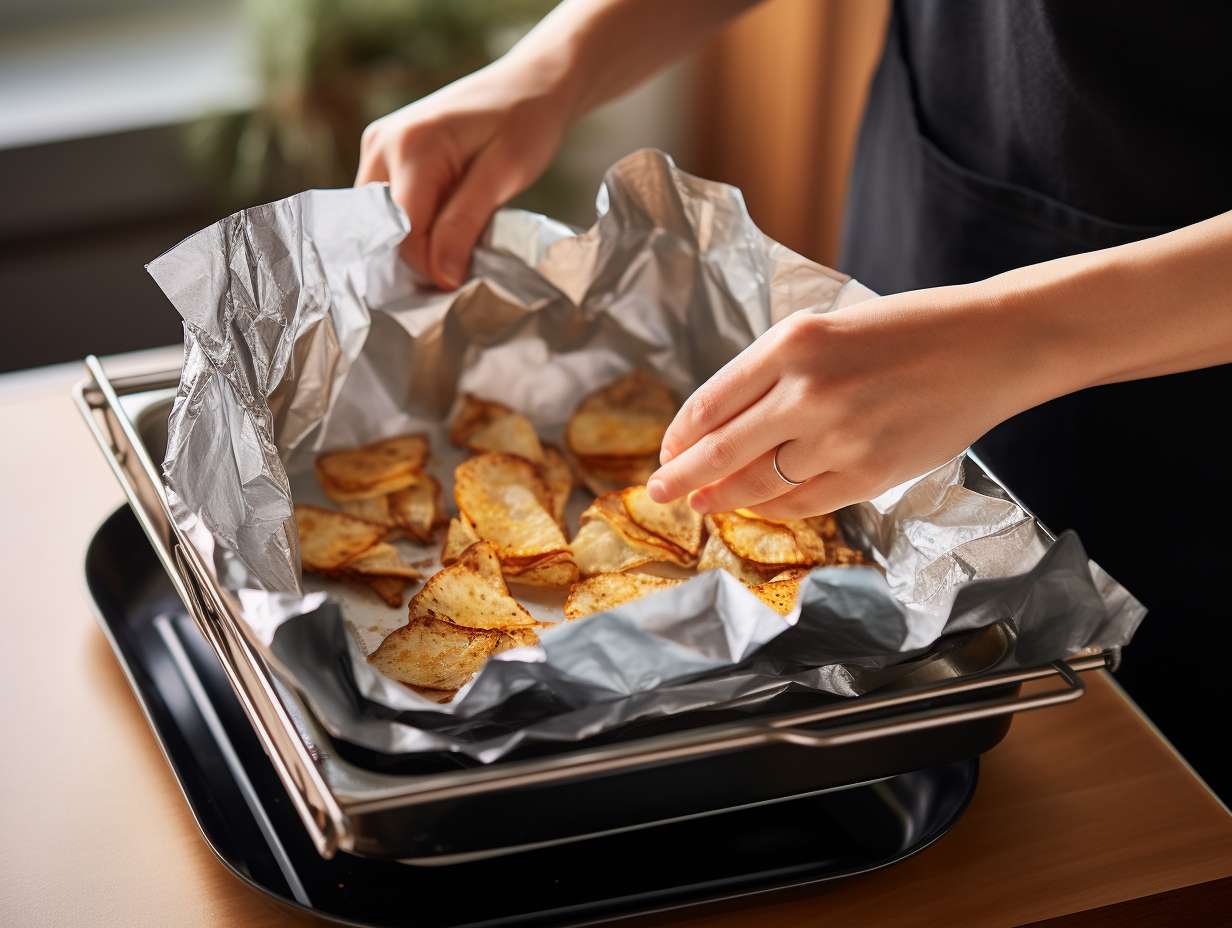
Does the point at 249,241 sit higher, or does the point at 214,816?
the point at 249,241

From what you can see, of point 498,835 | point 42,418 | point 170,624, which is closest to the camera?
point 498,835

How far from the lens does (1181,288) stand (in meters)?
0.83

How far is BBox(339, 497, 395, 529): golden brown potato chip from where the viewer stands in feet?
3.99

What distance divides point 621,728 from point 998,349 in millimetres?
351

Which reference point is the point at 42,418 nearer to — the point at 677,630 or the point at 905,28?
the point at 677,630

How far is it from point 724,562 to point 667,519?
7cm

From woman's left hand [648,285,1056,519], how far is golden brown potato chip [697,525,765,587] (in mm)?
243

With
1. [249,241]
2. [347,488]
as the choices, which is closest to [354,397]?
[347,488]

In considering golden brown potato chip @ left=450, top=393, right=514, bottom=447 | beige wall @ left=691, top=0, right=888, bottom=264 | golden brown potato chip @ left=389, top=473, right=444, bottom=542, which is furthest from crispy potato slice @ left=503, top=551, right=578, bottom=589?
beige wall @ left=691, top=0, right=888, bottom=264

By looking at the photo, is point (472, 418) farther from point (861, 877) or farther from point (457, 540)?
point (861, 877)

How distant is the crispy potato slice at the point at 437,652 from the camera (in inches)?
38.5

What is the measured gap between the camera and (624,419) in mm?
1315

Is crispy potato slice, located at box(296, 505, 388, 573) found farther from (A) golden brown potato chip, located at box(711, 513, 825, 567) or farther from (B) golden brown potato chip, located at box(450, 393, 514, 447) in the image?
(A) golden brown potato chip, located at box(711, 513, 825, 567)

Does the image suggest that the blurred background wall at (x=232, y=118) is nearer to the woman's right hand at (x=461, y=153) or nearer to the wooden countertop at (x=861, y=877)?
the woman's right hand at (x=461, y=153)
